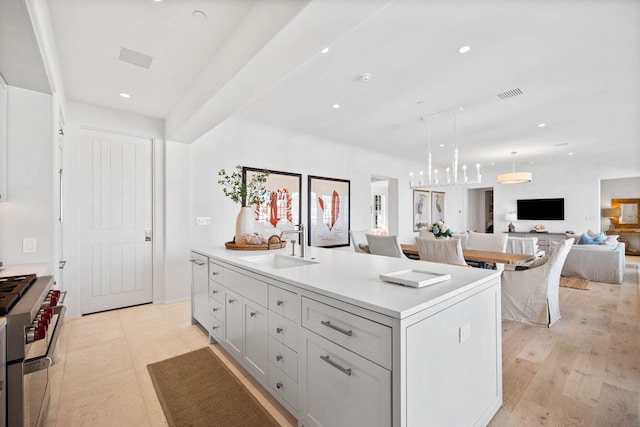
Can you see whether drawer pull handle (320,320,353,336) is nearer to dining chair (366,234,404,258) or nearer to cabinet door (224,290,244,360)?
cabinet door (224,290,244,360)

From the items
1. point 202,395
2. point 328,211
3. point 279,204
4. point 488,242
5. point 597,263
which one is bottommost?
point 202,395

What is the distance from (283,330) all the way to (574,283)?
5.48 metres

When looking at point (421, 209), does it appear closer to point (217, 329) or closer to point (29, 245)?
point (217, 329)

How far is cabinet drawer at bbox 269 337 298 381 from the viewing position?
59.7 inches

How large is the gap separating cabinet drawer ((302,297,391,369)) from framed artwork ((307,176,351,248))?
12.0ft

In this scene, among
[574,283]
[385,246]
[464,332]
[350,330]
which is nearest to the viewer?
[350,330]

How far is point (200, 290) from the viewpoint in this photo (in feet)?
9.32

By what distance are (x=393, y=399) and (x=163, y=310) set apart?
133 inches

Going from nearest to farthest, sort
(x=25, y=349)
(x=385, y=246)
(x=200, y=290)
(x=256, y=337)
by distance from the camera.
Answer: (x=25, y=349), (x=256, y=337), (x=200, y=290), (x=385, y=246)

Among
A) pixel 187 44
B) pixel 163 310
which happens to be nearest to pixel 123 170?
pixel 163 310

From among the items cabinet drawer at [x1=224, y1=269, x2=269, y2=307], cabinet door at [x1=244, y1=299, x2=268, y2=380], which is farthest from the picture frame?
cabinet door at [x1=244, y1=299, x2=268, y2=380]

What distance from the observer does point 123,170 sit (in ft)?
11.8

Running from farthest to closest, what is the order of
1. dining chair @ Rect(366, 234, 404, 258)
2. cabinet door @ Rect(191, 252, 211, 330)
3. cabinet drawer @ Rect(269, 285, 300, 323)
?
dining chair @ Rect(366, 234, 404, 258) → cabinet door @ Rect(191, 252, 211, 330) → cabinet drawer @ Rect(269, 285, 300, 323)

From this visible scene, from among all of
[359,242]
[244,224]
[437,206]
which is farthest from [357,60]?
[437,206]
